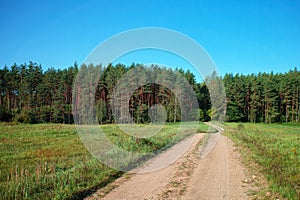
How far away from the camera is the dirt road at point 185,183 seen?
629cm

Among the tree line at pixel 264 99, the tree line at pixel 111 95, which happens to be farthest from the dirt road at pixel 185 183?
the tree line at pixel 264 99

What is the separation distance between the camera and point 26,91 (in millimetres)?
61156

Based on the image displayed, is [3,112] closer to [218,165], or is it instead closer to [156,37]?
[156,37]

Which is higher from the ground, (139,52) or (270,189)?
(139,52)

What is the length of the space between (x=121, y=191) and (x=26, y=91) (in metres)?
62.6

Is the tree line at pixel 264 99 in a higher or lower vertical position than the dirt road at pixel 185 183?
higher

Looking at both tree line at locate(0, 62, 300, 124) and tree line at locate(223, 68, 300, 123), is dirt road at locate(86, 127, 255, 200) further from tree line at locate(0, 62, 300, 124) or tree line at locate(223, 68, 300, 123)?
tree line at locate(223, 68, 300, 123)

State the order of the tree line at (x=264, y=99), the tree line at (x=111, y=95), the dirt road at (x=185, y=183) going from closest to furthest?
the dirt road at (x=185, y=183), the tree line at (x=111, y=95), the tree line at (x=264, y=99)

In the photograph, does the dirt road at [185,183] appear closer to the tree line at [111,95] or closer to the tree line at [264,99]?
the tree line at [111,95]

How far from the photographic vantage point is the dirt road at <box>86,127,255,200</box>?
20.6 feet

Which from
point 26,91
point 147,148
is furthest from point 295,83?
point 26,91

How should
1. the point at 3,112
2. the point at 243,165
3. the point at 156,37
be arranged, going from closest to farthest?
1. the point at 243,165
2. the point at 156,37
3. the point at 3,112

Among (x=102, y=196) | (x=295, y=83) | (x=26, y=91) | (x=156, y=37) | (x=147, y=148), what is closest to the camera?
(x=102, y=196)

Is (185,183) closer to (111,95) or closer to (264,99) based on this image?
(111,95)
